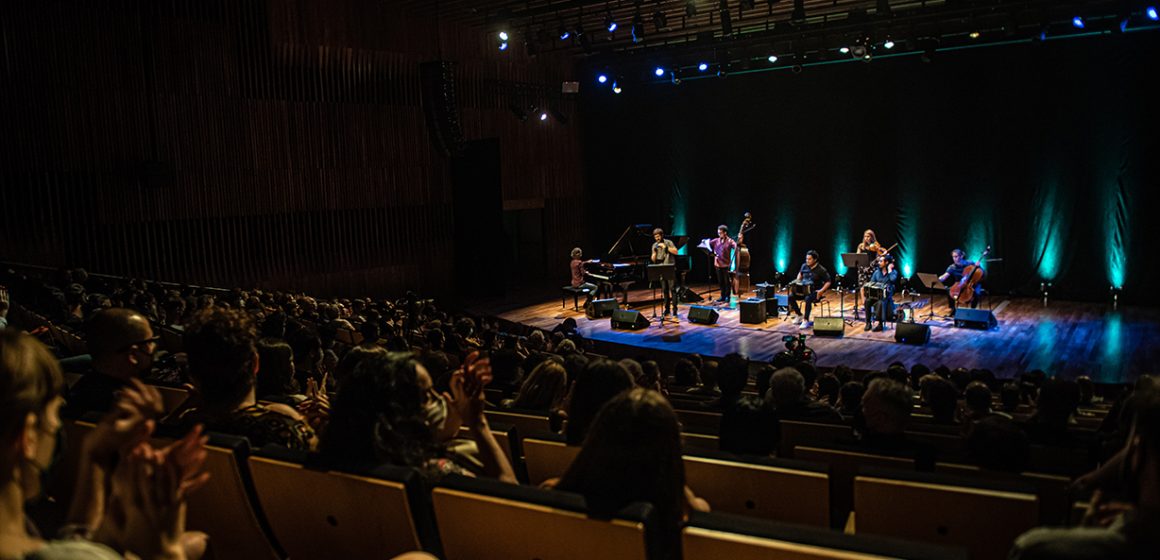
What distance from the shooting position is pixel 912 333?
10812mm

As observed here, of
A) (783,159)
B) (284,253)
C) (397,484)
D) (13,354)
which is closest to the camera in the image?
(13,354)

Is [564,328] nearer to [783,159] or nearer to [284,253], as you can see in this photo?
[284,253]

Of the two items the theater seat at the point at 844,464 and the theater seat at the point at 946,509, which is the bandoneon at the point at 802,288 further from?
the theater seat at the point at 946,509

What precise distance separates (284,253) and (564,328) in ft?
19.7

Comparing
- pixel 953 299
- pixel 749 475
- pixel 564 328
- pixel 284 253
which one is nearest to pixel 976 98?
pixel 953 299

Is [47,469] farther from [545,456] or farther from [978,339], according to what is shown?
[978,339]

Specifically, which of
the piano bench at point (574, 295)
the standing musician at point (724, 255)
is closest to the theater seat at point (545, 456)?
the piano bench at point (574, 295)

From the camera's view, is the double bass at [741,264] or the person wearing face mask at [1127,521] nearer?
the person wearing face mask at [1127,521]

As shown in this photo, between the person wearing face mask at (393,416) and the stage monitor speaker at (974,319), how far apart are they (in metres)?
10.7

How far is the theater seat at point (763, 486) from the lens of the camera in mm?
2680

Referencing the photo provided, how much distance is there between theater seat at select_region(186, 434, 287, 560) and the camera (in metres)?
2.57

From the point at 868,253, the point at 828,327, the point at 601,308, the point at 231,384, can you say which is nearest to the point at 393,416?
the point at 231,384

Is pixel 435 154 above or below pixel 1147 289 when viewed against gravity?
above

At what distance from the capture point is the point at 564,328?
31.4 feet
